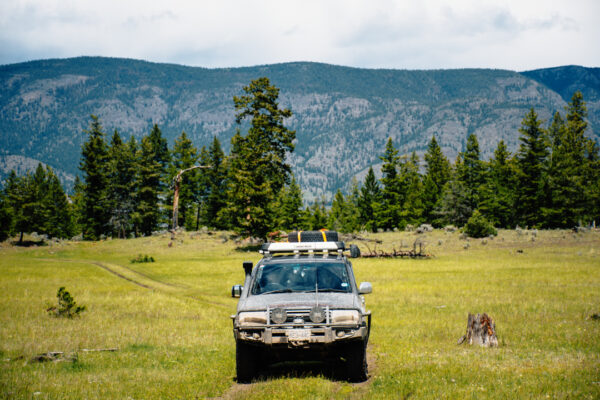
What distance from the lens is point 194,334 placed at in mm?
14266

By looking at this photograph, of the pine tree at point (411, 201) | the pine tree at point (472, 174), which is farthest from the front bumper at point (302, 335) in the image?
the pine tree at point (411, 201)

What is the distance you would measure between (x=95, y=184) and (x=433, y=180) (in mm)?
59103

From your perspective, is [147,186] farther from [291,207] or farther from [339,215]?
[339,215]

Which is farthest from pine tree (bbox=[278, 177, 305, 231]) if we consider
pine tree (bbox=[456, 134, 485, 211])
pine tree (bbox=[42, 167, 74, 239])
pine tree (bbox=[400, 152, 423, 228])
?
pine tree (bbox=[42, 167, 74, 239])

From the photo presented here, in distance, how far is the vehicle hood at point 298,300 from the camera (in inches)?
332

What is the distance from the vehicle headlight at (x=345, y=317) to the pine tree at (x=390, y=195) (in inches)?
2732

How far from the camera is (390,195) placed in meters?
78.0

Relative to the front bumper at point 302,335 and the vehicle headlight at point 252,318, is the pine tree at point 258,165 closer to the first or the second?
the vehicle headlight at point 252,318

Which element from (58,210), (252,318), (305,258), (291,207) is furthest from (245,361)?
(58,210)

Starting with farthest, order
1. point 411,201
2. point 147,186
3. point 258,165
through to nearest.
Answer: point 411,201, point 147,186, point 258,165

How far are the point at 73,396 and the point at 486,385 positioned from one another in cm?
698

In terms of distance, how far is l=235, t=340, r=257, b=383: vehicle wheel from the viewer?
8622 millimetres

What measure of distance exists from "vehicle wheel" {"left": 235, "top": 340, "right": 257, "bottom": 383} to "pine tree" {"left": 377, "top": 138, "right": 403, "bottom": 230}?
69359 millimetres

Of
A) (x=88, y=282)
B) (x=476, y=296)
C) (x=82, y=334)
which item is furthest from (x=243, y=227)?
(x=82, y=334)
